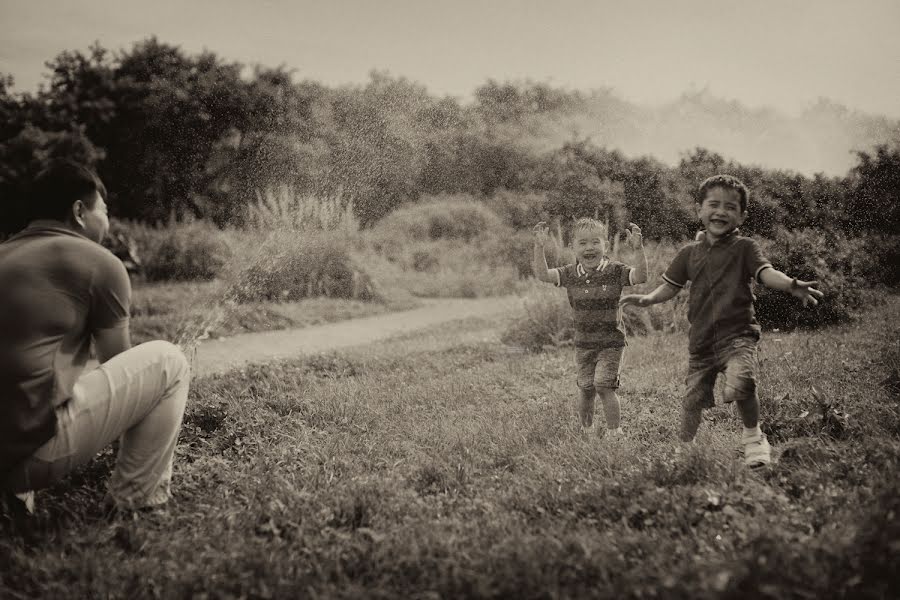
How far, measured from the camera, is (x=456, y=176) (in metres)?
22.6

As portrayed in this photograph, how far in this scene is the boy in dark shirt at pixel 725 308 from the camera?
312 cm

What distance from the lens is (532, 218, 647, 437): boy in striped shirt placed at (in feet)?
12.7

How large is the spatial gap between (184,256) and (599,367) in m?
12.1

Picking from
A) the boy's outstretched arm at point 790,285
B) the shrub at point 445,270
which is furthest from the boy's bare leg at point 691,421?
the shrub at point 445,270

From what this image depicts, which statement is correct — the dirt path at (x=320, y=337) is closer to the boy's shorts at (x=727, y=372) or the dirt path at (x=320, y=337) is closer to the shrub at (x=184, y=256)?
the boy's shorts at (x=727, y=372)

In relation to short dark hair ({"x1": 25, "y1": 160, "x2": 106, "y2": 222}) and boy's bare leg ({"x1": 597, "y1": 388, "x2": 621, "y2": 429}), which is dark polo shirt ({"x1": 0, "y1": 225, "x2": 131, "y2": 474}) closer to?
short dark hair ({"x1": 25, "y1": 160, "x2": 106, "y2": 222})

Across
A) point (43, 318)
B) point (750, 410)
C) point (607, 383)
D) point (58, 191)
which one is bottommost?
point (607, 383)

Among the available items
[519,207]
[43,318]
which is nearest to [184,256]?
[519,207]

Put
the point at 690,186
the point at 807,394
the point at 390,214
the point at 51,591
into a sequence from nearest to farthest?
1. the point at 51,591
2. the point at 807,394
3. the point at 690,186
4. the point at 390,214

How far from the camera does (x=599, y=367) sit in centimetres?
390

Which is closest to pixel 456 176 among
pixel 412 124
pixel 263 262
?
pixel 412 124

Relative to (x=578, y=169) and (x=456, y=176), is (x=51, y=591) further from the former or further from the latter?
(x=456, y=176)

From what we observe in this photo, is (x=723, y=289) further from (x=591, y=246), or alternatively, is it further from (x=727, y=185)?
(x=591, y=246)

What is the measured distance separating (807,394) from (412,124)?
1961 cm
